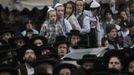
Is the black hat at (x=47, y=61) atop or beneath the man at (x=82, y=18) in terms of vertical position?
beneath

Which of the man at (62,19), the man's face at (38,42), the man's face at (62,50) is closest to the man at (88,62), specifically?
the man's face at (62,50)

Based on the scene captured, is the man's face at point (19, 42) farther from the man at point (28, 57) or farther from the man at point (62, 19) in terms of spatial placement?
the man at point (28, 57)

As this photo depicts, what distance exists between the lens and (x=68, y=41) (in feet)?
43.0

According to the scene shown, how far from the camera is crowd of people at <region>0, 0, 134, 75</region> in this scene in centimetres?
1077

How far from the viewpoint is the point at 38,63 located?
11000mm

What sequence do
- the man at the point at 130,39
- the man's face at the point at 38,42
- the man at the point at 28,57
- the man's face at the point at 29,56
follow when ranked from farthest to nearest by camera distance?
the man at the point at 130,39 < the man's face at the point at 38,42 < the man's face at the point at 29,56 < the man at the point at 28,57

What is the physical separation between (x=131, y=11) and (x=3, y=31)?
171 inches

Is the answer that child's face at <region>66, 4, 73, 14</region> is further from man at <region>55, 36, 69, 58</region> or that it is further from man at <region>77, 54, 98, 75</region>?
man at <region>77, 54, 98, 75</region>

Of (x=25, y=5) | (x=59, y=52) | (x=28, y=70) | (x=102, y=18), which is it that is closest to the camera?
(x=28, y=70)

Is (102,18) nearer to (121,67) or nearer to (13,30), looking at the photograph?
(13,30)

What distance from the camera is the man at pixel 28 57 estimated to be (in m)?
11.4

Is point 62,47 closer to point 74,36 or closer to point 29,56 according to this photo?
point 74,36

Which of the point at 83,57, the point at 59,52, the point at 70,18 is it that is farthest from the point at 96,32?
the point at 83,57

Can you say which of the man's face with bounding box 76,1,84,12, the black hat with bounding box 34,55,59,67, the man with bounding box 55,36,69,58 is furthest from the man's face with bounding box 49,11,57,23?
the black hat with bounding box 34,55,59,67
